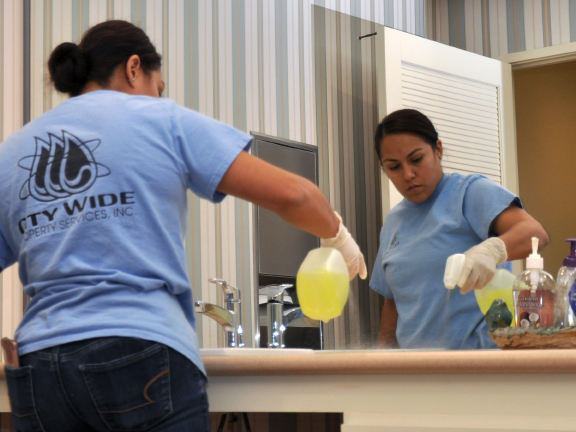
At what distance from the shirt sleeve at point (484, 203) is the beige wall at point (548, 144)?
2.30m

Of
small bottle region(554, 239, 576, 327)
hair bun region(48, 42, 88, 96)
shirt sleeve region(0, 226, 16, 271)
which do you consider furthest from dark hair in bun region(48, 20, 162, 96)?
small bottle region(554, 239, 576, 327)

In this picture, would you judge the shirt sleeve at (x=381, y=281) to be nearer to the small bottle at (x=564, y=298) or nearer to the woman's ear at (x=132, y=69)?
the small bottle at (x=564, y=298)

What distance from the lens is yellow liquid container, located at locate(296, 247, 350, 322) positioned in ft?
3.97

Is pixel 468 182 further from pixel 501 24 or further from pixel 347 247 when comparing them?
pixel 501 24

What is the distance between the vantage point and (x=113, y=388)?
883 millimetres

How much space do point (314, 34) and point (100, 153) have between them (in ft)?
6.48

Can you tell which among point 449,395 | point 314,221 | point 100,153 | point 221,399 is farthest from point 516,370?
point 100,153

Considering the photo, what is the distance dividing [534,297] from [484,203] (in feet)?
1.72

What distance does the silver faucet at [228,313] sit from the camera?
172cm

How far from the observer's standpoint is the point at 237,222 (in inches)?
95.8

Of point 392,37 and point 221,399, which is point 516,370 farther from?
point 392,37

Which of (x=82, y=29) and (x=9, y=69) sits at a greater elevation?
(x=82, y=29)

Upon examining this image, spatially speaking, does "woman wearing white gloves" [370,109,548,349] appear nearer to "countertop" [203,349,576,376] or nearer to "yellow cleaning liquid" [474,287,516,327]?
"yellow cleaning liquid" [474,287,516,327]

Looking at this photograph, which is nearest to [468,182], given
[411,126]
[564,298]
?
[411,126]
